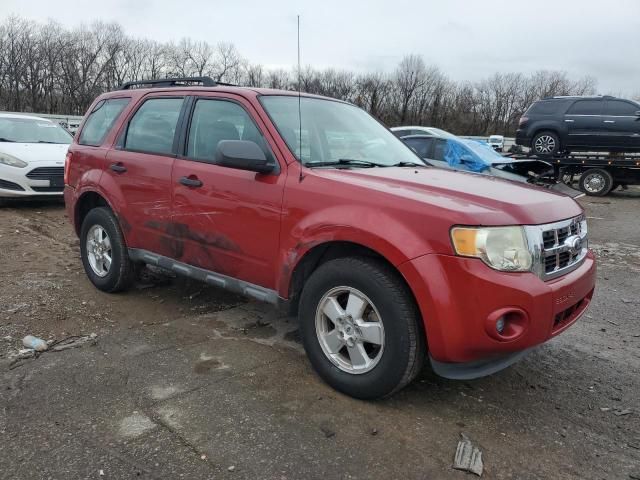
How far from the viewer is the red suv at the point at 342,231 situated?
2629 mm

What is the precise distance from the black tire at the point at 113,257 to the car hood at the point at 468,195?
2245 mm

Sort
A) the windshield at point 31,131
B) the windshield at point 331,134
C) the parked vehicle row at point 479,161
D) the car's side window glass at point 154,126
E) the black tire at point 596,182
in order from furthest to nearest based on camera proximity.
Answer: the black tire at point 596,182 < the windshield at point 31,131 < the parked vehicle row at point 479,161 < the car's side window glass at point 154,126 < the windshield at point 331,134

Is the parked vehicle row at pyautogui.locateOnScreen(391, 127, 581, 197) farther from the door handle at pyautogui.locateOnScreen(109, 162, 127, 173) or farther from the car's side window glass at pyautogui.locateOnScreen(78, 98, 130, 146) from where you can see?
the door handle at pyautogui.locateOnScreen(109, 162, 127, 173)

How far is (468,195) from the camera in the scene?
9.46 feet

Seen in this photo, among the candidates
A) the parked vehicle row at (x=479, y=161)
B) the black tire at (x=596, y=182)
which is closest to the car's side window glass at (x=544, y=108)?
the black tire at (x=596, y=182)

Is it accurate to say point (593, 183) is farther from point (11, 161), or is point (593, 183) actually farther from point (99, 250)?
point (11, 161)

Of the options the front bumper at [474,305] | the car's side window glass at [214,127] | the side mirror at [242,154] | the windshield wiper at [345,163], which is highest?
the car's side window glass at [214,127]

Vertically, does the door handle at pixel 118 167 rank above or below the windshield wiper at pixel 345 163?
below

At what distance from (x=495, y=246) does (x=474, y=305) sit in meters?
0.31

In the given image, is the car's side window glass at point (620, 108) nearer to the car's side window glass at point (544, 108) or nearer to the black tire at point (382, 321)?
the car's side window glass at point (544, 108)

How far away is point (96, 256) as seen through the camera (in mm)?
4930

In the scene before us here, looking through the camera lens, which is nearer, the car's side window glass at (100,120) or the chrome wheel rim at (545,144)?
the car's side window glass at (100,120)

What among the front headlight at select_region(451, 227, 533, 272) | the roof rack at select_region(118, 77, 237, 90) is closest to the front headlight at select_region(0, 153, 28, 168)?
the roof rack at select_region(118, 77, 237, 90)

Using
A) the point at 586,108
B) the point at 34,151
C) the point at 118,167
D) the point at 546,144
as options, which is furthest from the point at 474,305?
the point at 586,108
